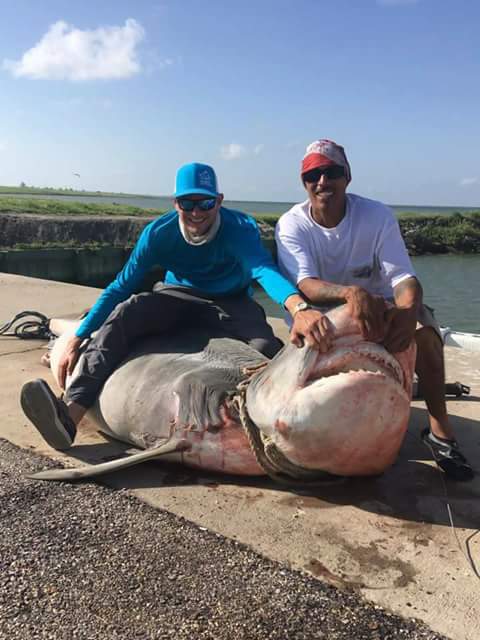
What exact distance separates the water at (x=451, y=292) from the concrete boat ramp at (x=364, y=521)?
11517mm

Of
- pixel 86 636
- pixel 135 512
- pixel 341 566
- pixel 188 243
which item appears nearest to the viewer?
pixel 86 636

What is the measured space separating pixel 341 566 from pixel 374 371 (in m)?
0.81

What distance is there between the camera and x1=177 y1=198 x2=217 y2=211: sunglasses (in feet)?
13.7

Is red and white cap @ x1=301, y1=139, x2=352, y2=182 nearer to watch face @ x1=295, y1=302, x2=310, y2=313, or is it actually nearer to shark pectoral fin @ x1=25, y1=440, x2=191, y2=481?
watch face @ x1=295, y1=302, x2=310, y2=313

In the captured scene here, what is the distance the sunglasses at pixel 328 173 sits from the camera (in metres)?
3.80

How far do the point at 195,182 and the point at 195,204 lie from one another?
149mm

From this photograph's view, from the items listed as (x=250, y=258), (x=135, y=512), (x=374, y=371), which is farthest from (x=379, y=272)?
(x=135, y=512)

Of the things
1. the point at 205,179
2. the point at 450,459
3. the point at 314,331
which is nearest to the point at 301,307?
the point at 314,331

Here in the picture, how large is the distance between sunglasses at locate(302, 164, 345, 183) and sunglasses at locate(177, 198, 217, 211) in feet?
2.32

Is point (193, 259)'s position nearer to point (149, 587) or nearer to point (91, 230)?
point (149, 587)

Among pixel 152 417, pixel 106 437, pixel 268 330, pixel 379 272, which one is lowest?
pixel 106 437

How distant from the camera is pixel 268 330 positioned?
177 inches

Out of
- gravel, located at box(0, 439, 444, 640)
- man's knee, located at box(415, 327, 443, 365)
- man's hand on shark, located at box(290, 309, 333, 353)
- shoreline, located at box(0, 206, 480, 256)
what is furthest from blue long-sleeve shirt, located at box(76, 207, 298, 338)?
shoreline, located at box(0, 206, 480, 256)

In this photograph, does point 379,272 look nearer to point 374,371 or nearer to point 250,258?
point 250,258
